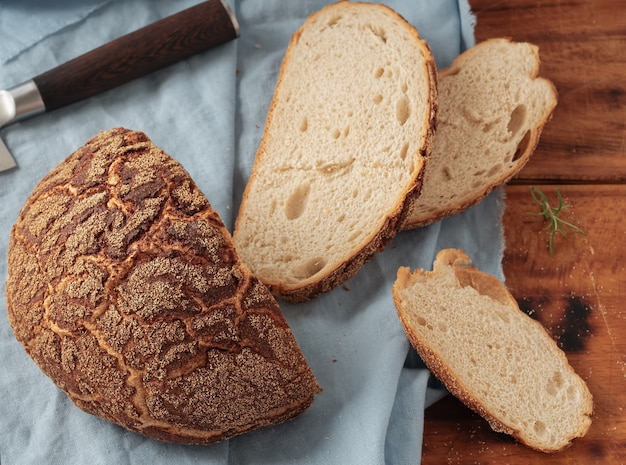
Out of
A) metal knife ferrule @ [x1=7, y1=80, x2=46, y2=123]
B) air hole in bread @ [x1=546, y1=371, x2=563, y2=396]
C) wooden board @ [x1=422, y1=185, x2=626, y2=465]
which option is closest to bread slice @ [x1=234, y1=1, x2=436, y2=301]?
wooden board @ [x1=422, y1=185, x2=626, y2=465]

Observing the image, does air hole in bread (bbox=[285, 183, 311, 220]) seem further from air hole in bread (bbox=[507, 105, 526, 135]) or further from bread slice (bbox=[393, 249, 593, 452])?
air hole in bread (bbox=[507, 105, 526, 135])

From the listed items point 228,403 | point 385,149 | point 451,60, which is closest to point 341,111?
point 385,149

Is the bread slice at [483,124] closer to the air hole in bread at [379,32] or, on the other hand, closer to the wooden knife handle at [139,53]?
the air hole in bread at [379,32]

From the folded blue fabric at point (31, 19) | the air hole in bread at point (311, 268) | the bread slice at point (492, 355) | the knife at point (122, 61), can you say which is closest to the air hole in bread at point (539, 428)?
the bread slice at point (492, 355)

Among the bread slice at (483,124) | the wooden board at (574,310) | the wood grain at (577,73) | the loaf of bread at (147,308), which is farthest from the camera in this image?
the wood grain at (577,73)

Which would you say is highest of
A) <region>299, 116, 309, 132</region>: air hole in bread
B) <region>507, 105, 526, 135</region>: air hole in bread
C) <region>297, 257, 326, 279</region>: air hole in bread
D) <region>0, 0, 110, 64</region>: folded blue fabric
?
<region>0, 0, 110, 64</region>: folded blue fabric
